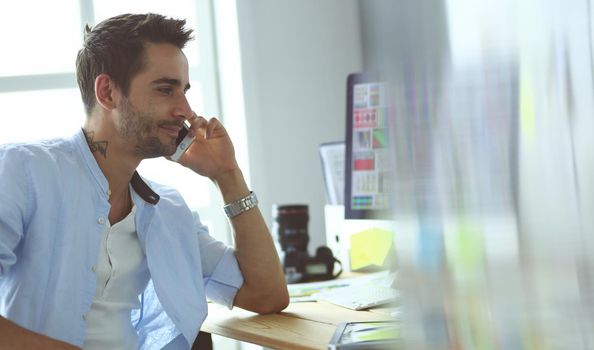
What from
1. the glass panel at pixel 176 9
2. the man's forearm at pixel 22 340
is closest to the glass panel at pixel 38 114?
the glass panel at pixel 176 9

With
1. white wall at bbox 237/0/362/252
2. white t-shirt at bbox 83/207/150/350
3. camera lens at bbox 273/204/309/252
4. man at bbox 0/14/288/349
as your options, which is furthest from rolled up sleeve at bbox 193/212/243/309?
white wall at bbox 237/0/362/252

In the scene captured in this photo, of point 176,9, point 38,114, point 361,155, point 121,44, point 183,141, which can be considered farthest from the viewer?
point 176,9

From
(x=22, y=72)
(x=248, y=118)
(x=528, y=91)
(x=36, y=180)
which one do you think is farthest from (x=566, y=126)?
(x=22, y=72)

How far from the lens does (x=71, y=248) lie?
4.55 ft

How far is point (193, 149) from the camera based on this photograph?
5.74 ft

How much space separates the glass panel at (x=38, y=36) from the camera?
3.52 m

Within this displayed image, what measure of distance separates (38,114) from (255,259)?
7.33 ft

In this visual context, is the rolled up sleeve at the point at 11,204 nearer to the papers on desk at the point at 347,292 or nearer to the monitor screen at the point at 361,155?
the papers on desk at the point at 347,292

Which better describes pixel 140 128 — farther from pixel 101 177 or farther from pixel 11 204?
pixel 11 204

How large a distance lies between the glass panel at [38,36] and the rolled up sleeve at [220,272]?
7.23ft

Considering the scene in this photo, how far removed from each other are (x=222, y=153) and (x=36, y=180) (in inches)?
18.9

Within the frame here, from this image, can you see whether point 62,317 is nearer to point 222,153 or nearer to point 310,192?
point 222,153

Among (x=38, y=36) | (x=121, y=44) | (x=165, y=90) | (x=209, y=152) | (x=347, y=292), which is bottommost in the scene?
(x=347, y=292)

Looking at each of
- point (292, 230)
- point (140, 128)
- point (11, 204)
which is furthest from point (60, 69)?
point (11, 204)
